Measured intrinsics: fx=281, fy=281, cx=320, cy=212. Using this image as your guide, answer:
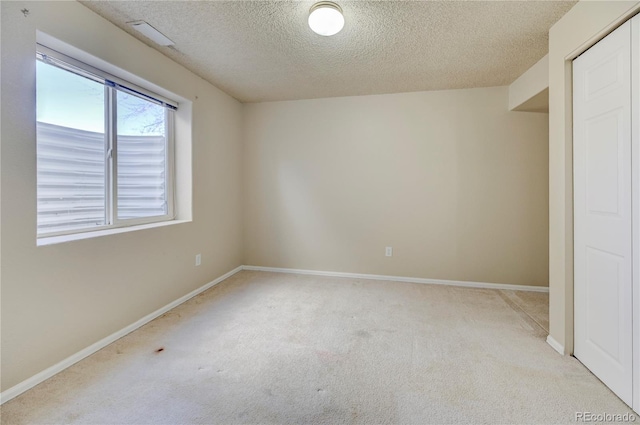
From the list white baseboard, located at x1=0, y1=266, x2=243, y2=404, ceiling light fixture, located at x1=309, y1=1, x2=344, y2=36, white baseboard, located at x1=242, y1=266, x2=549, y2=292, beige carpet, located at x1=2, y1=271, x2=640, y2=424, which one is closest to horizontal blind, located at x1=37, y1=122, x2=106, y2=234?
white baseboard, located at x1=0, y1=266, x2=243, y2=404

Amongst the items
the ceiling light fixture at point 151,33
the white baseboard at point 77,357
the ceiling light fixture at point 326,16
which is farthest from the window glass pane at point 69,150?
the ceiling light fixture at point 326,16

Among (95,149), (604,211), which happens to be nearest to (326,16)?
(95,149)

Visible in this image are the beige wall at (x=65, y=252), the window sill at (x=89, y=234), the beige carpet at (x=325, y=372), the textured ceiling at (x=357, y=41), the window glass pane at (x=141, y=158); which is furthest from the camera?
the window glass pane at (x=141, y=158)

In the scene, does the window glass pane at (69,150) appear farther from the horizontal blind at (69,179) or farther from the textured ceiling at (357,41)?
the textured ceiling at (357,41)

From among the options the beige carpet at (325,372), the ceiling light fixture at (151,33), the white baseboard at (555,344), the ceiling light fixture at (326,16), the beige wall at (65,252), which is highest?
the ceiling light fixture at (151,33)

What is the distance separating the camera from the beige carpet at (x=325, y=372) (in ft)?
4.78

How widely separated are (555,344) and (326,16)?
283 cm

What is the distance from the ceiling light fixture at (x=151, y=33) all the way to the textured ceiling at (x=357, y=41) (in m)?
0.06

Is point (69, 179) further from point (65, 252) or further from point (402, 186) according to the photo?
point (402, 186)

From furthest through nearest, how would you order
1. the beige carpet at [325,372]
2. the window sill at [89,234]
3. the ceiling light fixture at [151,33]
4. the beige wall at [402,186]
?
the beige wall at [402,186] < the ceiling light fixture at [151,33] < the window sill at [89,234] < the beige carpet at [325,372]

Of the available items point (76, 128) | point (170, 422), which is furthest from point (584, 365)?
point (76, 128)

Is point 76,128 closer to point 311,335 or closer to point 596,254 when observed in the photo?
point 311,335

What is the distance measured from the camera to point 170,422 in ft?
4.55

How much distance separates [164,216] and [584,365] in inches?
144
